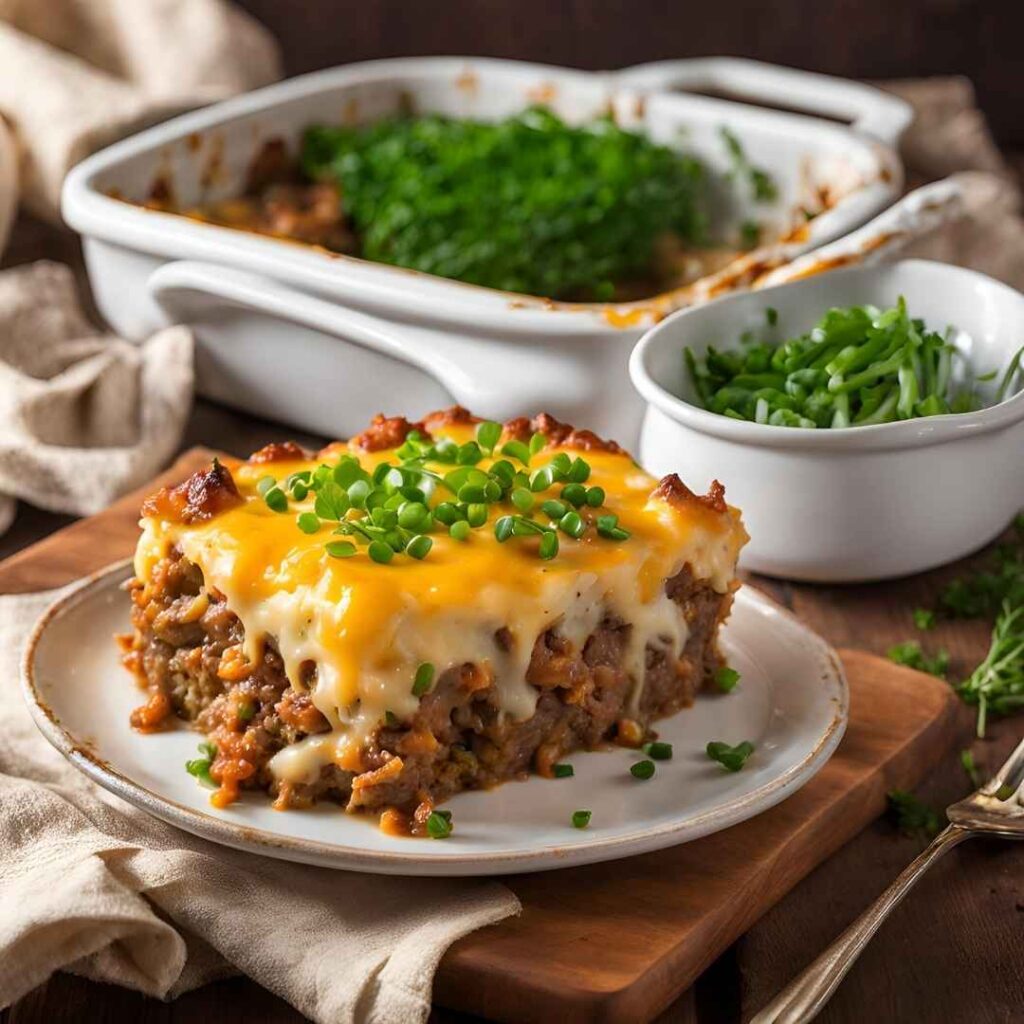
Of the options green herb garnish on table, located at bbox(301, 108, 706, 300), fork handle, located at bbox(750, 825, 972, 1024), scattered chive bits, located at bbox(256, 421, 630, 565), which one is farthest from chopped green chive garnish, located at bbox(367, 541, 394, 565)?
green herb garnish on table, located at bbox(301, 108, 706, 300)

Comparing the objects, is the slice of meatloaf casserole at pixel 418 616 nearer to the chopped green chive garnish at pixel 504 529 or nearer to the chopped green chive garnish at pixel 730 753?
the chopped green chive garnish at pixel 504 529

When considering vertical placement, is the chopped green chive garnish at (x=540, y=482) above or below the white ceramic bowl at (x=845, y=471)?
above

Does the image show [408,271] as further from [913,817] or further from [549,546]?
[913,817]

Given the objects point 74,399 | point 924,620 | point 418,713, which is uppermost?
point 418,713

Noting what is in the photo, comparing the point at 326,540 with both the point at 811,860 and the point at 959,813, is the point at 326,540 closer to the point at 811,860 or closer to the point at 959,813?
the point at 811,860

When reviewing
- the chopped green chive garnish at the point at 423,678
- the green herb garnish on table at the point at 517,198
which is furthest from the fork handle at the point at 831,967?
the green herb garnish on table at the point at 517,198

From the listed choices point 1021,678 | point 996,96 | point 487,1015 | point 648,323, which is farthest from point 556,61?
point 487,1015

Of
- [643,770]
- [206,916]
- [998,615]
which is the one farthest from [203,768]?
[998,615]
